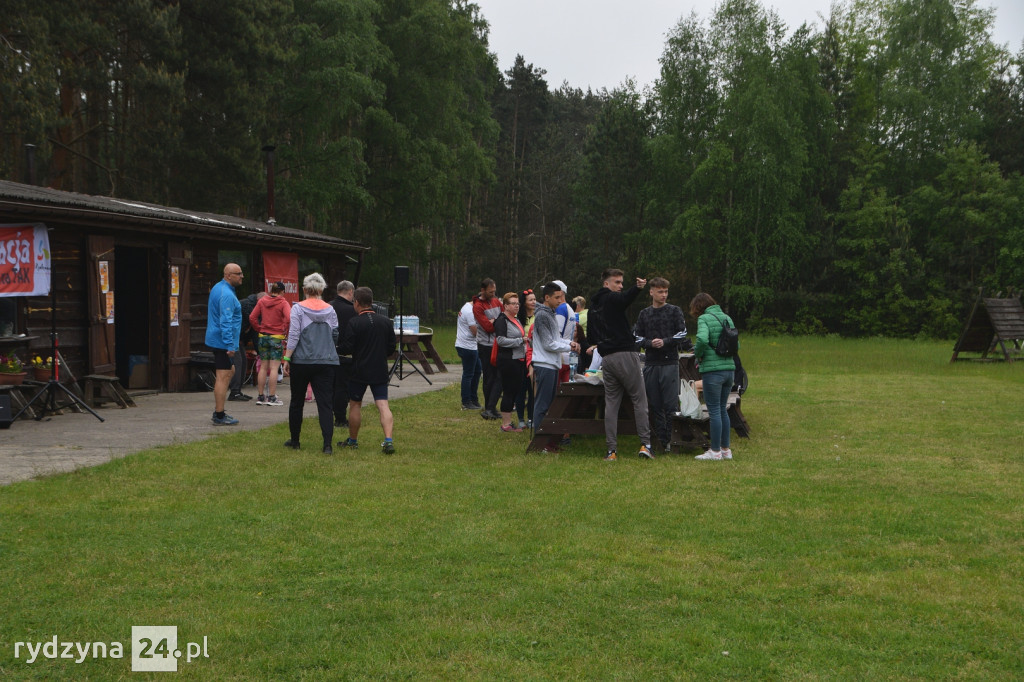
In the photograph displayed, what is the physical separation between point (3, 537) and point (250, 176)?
25.5 meters

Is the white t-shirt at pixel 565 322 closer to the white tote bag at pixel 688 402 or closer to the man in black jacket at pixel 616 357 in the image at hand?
the man in black jacket at pixel 616 357

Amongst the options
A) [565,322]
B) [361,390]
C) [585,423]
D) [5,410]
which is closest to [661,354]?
[585,423]

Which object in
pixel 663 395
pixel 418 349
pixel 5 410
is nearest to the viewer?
pixel 663 395

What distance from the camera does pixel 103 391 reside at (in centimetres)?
1374

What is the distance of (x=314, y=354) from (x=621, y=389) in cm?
311

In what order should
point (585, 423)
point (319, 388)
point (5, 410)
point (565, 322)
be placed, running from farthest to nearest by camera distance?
1. point (565, 322)
2. point (5, 410)
3. point (585, 423)
4. point (319, 388)

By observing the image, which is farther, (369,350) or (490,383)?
(490,383)

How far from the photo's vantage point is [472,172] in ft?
134

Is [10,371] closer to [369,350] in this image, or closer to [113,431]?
[113,431]

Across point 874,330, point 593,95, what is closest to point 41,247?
point 874,330

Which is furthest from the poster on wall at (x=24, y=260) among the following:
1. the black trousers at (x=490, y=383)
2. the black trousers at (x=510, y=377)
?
the black trousers at (x=510, y=377)

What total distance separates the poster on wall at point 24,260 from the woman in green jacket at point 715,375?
8.37 m

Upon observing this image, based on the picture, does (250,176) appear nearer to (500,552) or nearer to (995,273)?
(500,552)

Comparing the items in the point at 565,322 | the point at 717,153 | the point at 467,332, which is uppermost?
the point at 717,153
